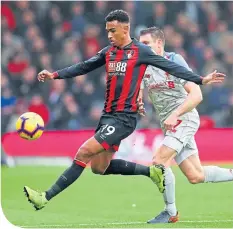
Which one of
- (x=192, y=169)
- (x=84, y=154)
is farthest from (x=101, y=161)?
(x=192, y=169)

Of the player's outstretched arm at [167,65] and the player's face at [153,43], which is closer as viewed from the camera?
the player's outstretched arm at [167,65]

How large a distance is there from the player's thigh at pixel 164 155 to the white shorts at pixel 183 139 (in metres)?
0.04

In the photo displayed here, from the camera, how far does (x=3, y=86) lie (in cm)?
1934

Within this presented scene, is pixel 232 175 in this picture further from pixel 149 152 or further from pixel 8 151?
pixel 8 151

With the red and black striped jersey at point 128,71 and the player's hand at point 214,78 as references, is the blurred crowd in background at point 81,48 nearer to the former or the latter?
the red and black striped jersey at point 128,71

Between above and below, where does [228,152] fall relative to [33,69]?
below

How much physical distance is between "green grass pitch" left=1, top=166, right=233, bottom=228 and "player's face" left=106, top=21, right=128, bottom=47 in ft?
6.64

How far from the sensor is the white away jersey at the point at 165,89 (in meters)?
9.93

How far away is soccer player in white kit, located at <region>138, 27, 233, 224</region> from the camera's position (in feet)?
32.0

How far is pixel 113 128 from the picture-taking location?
911 cm

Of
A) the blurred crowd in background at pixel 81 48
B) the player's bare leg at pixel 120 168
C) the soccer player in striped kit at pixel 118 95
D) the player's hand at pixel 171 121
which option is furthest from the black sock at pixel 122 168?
the blurred crowd in background at pixel 81 48

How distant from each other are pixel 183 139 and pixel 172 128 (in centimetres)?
21

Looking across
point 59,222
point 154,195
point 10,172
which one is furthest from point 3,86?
point 59,222

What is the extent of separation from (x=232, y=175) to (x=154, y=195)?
313 centimetres
